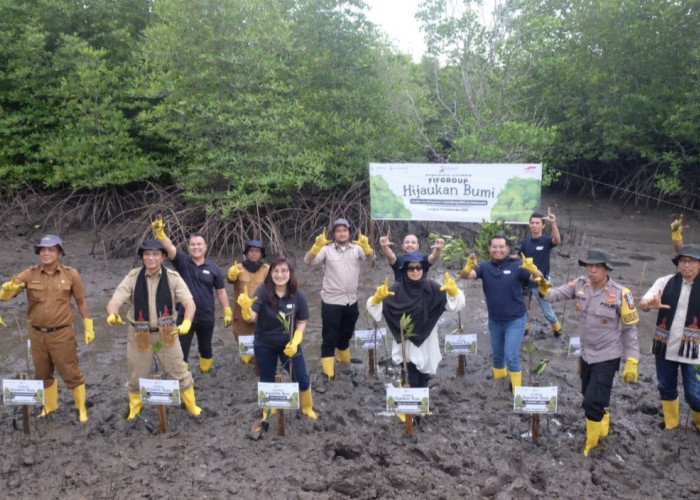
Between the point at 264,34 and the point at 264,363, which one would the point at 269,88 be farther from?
the point at 264,363

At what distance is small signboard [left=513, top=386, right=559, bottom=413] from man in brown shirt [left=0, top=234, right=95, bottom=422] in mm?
3451

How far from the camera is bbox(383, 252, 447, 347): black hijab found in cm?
438

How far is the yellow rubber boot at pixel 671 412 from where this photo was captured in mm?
4352

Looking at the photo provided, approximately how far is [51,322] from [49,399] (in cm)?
72

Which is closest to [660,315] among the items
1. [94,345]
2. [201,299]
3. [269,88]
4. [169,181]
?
[201,299]

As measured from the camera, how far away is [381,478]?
3.73m

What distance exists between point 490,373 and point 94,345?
4.60 metres

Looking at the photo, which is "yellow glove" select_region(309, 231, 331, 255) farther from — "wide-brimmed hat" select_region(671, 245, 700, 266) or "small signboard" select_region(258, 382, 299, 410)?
"wide-brimmed hat" select_region(671, 245, 700, 266)

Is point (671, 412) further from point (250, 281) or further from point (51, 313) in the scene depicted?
point (51, 313)

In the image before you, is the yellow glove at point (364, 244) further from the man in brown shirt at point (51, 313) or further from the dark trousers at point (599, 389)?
the man in brown shirt at point (51, 313)

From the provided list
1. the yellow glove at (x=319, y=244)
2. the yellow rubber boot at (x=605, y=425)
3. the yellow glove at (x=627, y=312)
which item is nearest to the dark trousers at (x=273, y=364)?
the yellow glove at (x=319, y=244)

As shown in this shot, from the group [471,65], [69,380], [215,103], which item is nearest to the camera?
[69,380]

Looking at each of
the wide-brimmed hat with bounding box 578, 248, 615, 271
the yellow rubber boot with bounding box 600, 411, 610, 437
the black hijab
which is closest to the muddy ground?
the yellow rubber boot with bounding box 600, 411, 610, 437

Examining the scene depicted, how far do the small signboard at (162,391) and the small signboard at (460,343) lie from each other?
8.12ft
